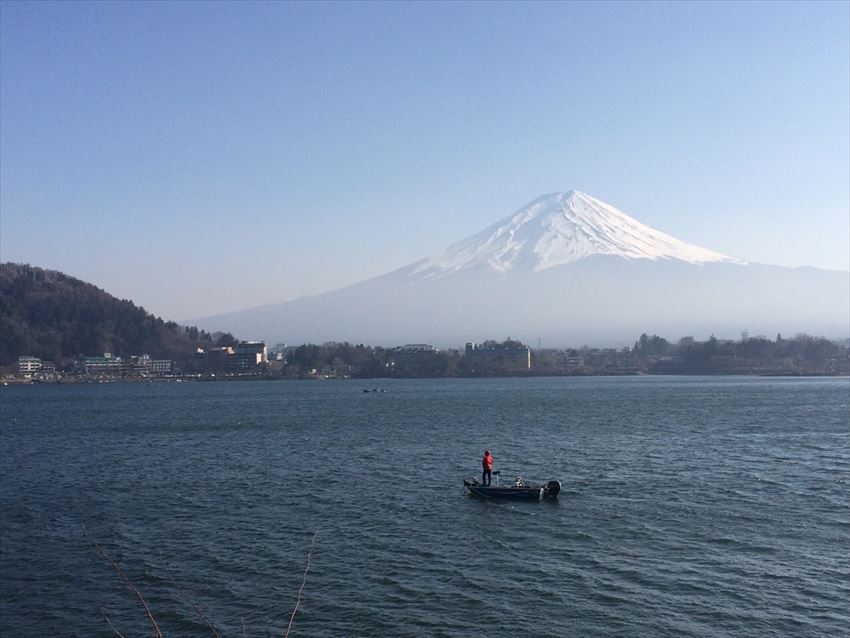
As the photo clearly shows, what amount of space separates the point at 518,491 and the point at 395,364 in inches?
6293

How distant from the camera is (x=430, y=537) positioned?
870 inches

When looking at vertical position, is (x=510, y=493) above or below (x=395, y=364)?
below

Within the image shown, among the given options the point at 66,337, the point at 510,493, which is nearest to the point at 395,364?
the point at 66,337

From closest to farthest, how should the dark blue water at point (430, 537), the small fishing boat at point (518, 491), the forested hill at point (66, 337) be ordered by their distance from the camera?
1. the dark blue water at point (430, 537)
2. the small fishing boat at point (518, 491)
3. the forested hill at point (66, 337)

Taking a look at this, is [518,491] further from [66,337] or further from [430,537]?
[66,337]

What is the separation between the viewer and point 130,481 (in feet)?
105

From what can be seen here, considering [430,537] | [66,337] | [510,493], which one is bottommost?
[430,537]

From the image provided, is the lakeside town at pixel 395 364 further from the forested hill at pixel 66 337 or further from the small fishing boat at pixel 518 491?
the small fishing boat at pixel 518 491

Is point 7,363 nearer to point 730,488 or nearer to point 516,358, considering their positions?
point 516,358

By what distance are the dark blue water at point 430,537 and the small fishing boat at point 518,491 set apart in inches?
24.7

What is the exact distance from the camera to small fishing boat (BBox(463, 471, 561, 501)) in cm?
2719

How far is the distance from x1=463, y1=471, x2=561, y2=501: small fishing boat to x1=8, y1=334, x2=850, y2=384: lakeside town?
151696mm

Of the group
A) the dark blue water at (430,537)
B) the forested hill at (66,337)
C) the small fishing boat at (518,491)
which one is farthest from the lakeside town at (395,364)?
the small fishing boat at (518,491)

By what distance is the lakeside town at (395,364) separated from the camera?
578ft
